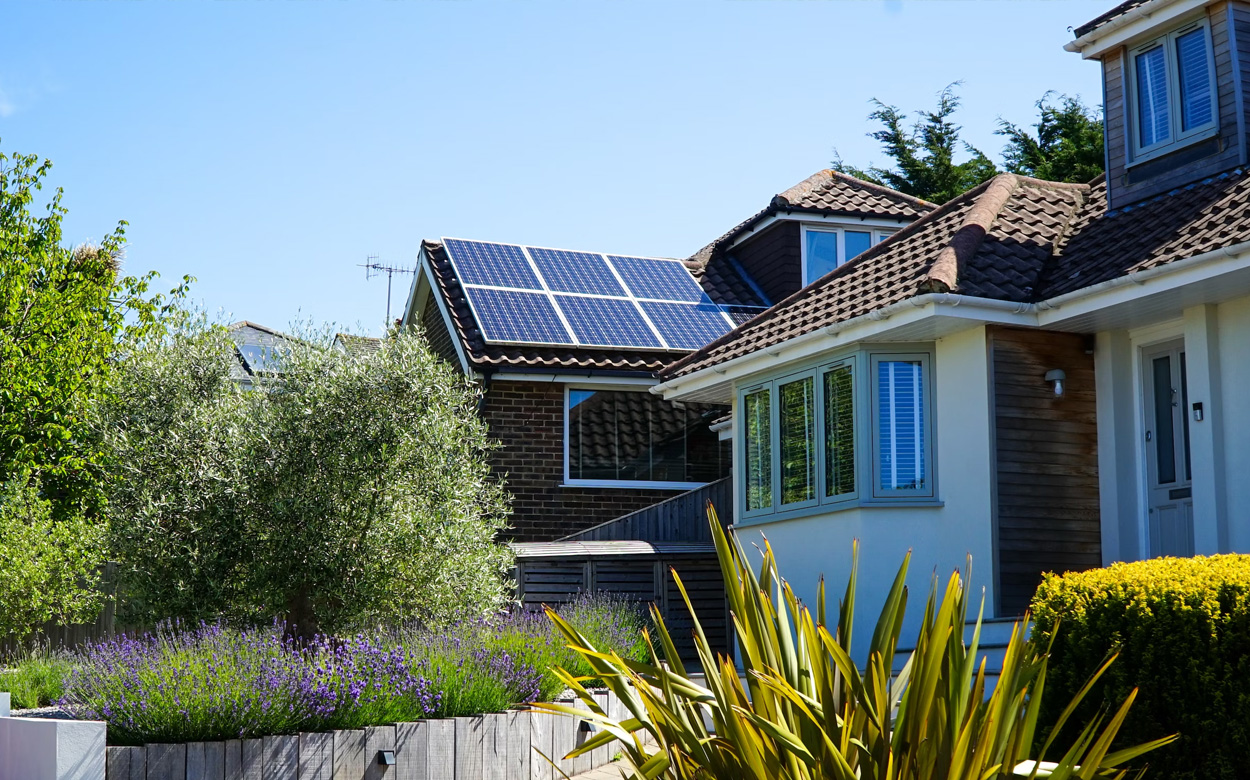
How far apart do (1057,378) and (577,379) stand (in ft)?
27.4

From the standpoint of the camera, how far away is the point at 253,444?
1112cm

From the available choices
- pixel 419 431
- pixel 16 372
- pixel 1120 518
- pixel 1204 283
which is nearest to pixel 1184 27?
pixel 1204 283

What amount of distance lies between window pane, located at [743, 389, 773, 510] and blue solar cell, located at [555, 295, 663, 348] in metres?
4.64

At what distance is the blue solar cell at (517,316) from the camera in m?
18.5

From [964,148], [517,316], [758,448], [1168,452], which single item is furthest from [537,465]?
[964,148]

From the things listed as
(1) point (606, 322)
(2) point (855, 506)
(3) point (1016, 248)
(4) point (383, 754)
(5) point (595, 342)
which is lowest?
(4) point (383, 754)

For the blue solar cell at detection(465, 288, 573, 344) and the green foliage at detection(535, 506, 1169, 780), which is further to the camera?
the blue solar cell at detection(465, 288, 573, 344)

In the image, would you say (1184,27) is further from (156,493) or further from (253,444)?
(156,493)

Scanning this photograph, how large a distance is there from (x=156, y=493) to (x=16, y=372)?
783 cm

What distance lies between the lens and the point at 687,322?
2014 cm

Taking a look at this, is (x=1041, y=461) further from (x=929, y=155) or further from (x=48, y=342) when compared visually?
(x=929, y=155)

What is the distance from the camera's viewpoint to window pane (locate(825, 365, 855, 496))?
12.7 meters

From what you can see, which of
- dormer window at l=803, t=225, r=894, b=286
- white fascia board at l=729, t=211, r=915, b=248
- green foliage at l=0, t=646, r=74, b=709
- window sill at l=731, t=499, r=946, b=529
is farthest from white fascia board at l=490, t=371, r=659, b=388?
green foliage at l=0, t=646, r=74, b=709

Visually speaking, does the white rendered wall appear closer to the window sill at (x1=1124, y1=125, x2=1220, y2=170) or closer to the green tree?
the window sill at (x1=1124, y1=125, x2=1220, y2=170)
